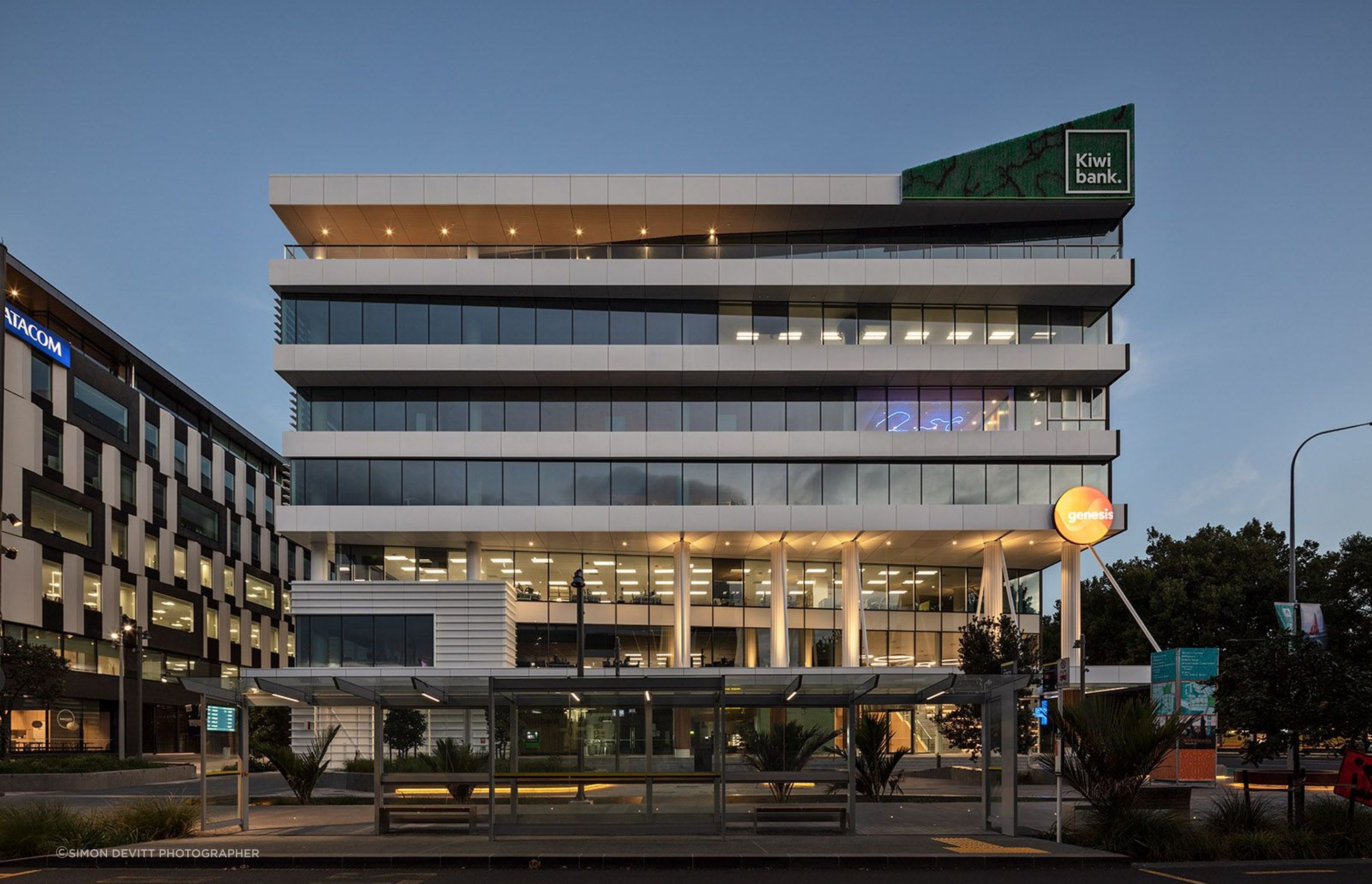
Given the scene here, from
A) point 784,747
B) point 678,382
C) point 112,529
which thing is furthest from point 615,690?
point 112,529

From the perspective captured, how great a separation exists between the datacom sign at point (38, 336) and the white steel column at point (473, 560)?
24797 millimetres

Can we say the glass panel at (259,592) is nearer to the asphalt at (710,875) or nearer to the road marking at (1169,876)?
the asphalt at (710,875)

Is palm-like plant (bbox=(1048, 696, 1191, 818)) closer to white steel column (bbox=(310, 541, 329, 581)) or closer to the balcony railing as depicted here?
the balcony railing

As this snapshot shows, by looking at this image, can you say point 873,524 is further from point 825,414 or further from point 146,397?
point 146,397

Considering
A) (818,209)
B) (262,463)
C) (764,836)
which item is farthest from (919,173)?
(262,463)

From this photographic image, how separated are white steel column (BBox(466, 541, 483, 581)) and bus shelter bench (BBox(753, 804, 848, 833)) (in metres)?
29.2

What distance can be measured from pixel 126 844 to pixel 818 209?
38015 millimetres

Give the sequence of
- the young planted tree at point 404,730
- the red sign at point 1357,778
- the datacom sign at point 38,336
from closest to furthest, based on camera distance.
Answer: the red sign at point 1357,778
the young planted tree at point 404,730
the datacom sign at point 38,336

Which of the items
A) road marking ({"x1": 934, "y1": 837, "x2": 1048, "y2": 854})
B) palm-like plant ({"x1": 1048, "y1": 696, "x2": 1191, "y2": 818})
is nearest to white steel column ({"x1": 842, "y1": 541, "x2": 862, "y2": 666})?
road marking ({"x1": 934, "y1": 837, "x2": 1048, "y2": 854})

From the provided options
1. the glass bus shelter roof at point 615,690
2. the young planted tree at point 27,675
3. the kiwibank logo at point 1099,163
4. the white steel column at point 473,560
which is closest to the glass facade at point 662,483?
the white steel column at point 473,560

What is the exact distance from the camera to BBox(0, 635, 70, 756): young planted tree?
40.3 metres

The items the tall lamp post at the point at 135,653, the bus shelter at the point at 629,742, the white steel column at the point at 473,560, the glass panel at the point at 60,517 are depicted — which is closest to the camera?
the bus shelter at the point at 629,742

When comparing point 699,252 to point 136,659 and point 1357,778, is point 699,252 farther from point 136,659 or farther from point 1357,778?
point 136,659

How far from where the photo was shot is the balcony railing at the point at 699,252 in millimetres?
46406
